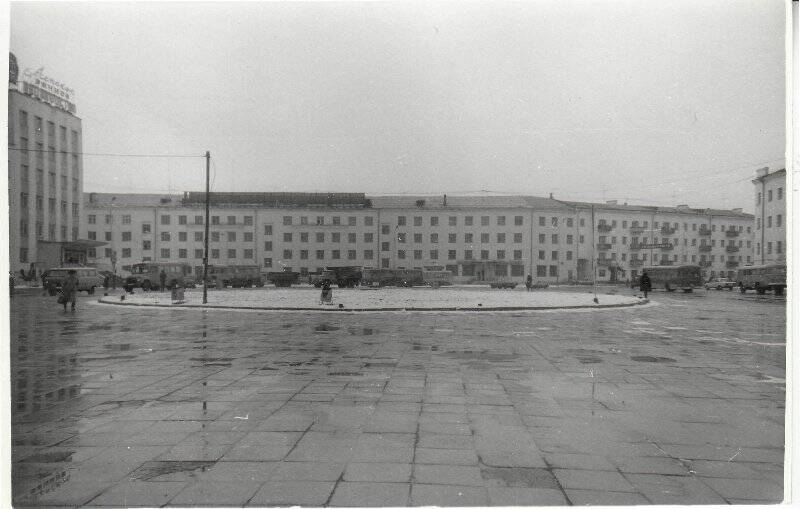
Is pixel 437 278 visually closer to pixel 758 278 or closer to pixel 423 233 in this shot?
pixel 423 233

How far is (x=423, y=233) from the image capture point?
7088 cm

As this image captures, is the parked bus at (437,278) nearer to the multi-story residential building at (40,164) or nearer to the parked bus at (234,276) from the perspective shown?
the parked bus at (234,276)

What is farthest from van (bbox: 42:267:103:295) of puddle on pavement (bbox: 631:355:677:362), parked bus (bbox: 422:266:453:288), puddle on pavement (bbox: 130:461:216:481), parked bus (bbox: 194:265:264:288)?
puddle on pavement (bbox: 130:461:216:481)

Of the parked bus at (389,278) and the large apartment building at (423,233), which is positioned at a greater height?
the large apartment building at (423,233)

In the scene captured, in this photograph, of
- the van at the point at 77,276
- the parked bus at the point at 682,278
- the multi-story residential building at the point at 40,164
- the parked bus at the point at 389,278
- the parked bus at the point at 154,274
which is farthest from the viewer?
the parked bus at the point at 389,278

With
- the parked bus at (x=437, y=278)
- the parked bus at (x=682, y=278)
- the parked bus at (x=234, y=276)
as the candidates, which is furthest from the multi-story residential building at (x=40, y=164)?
the parked bus at (x=682, y=278)

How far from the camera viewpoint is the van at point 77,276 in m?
33.8

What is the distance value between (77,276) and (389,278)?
90.2 feet

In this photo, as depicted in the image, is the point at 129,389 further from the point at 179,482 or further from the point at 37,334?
the point at 37,334

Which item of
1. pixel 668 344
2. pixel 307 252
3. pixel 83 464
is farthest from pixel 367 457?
pixel 307 252

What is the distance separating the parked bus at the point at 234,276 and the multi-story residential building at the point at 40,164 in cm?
1517

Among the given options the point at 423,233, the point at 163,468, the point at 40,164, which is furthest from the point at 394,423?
the point at 423,233

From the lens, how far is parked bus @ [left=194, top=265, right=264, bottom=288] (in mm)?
51812
